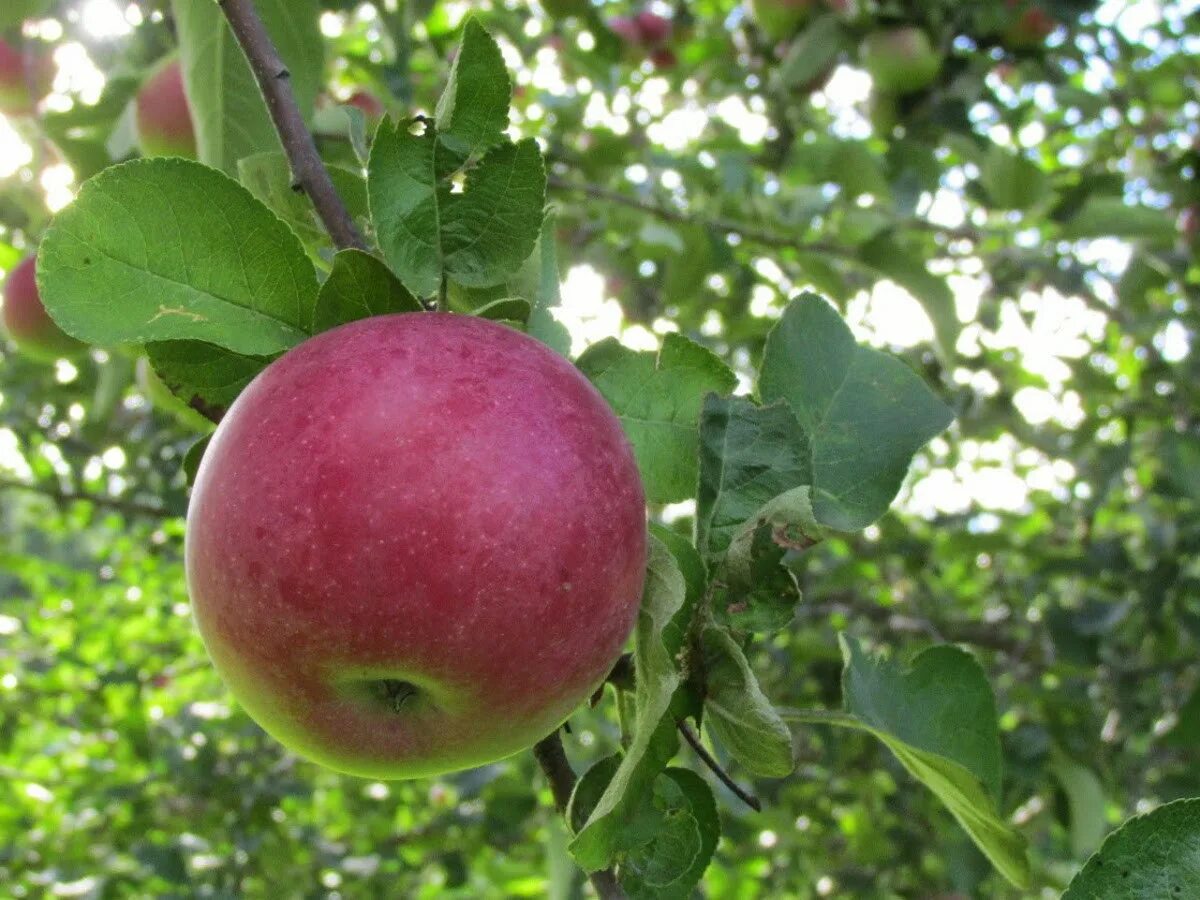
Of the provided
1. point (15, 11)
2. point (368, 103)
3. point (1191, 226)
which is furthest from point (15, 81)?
point (1191, 226)

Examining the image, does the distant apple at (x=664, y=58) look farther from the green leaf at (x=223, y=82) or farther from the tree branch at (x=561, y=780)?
the tree branch at (x=561, y=780)

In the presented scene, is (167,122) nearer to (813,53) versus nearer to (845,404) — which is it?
(845,404)

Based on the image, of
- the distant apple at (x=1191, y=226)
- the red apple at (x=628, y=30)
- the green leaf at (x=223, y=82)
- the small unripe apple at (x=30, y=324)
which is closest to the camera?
the green leaf at (x=223, y=82)

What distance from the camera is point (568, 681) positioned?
0.63 meters

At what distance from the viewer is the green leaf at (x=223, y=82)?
3.52ft

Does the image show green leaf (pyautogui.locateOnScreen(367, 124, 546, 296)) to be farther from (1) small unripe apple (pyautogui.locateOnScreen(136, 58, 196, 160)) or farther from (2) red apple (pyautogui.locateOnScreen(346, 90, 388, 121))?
(2) red apple (pyautogui.locateOnScreen(346, 90, 388, 121))

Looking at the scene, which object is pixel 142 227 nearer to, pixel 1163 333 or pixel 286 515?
pixel 286 515

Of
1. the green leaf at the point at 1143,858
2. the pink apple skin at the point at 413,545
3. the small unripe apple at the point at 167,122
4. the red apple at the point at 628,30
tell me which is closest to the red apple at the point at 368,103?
the small unripe apple at the point at 167,122

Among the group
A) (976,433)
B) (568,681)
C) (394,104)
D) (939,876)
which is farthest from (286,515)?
(939,876)

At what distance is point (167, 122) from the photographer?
56.9 inches

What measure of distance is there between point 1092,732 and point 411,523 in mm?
1904

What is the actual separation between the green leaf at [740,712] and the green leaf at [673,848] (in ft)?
0.18

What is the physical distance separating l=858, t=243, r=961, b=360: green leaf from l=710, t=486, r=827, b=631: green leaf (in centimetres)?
137

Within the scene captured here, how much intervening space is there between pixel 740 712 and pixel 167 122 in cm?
119
